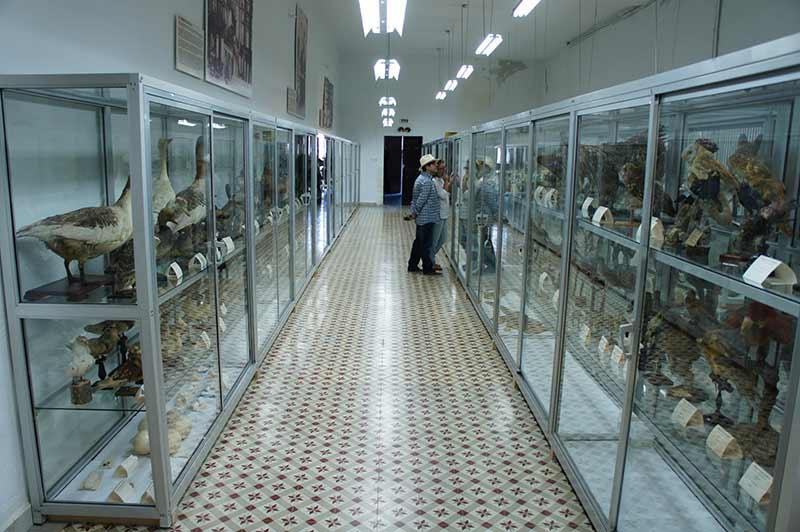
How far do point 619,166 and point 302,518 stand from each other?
241cm

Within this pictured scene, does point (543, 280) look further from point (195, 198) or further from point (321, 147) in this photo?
point (321, 147)

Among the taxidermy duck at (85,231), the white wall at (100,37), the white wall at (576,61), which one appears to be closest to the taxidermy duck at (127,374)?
the taxidermy duck at (85,231)

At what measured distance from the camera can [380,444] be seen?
365 cm

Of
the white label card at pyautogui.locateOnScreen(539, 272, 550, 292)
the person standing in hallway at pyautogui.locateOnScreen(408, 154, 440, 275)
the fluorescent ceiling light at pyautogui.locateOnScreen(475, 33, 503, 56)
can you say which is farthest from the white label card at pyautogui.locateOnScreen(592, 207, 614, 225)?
the fluorescent ceiling light at pyautogui.locateOnScreen(475, 33, 503, 56)

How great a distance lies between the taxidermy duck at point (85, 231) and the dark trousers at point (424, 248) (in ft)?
20.0

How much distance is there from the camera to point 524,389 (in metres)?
4.35

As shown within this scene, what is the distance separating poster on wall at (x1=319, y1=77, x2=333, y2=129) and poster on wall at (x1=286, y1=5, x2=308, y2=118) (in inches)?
110

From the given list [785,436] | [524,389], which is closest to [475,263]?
[524,389]

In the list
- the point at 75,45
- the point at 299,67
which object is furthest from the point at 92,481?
the point at 299,67

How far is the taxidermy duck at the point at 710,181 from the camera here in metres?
2.22

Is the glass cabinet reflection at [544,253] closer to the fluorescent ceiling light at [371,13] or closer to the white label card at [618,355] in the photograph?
the white label card at [618,355]

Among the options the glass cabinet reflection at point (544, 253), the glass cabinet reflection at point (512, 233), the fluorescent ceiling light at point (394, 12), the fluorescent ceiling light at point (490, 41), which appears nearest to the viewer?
the glass cabinet reflection at point (544, 253)

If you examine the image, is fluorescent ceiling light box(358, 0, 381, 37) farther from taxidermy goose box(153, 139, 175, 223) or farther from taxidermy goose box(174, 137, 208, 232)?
taxidermy goose box(153, 139, 175, 223)

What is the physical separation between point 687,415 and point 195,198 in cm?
273
